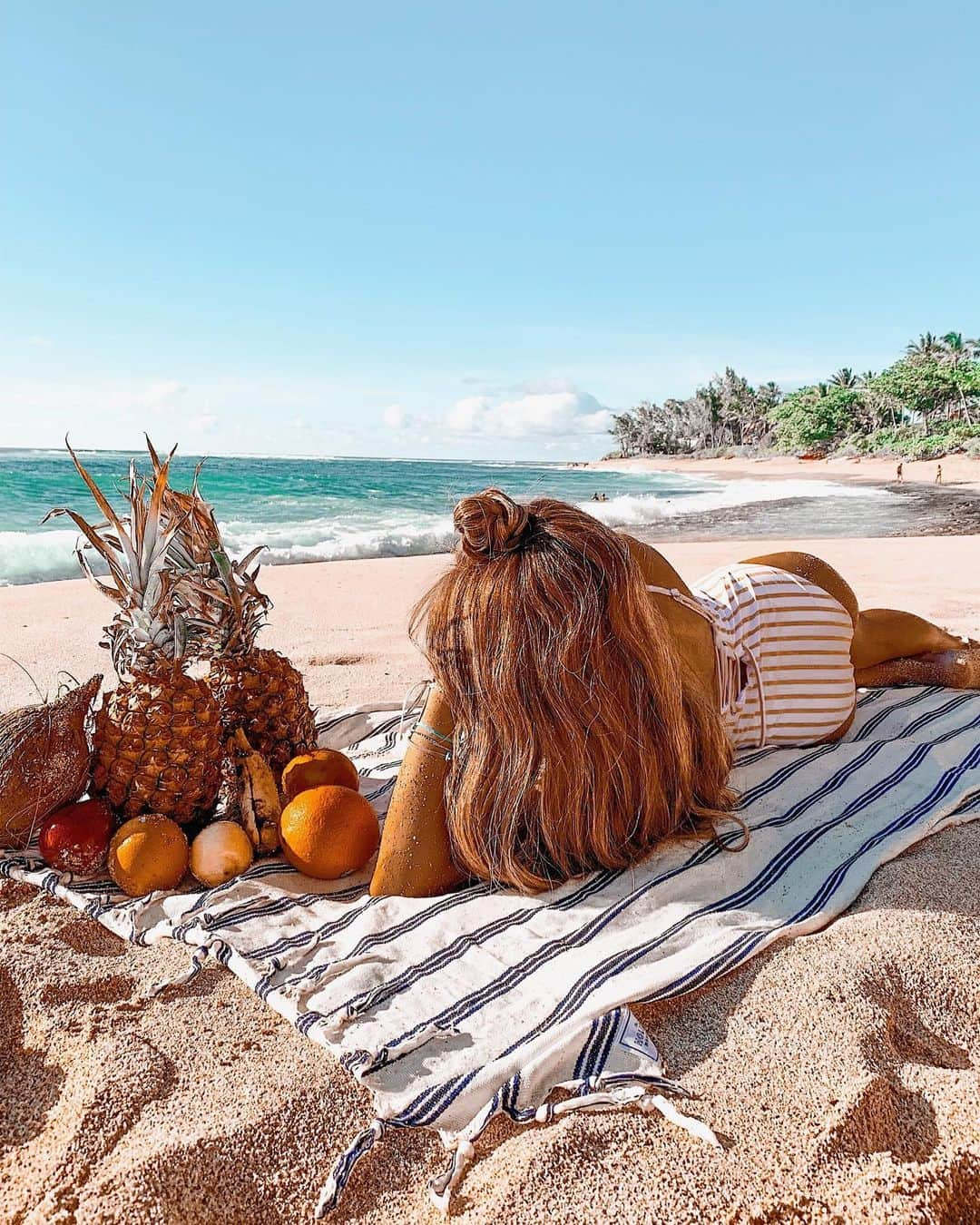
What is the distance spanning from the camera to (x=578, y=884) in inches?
89.7

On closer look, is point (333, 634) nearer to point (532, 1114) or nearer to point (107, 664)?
point (107, 664)

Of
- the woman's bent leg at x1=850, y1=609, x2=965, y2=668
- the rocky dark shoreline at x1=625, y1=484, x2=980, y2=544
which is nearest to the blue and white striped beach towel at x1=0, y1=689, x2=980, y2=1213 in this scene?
the woman's bent leg at x1=850, y1=609, x2=965, y2=668

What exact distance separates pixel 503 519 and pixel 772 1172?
1.42 metres

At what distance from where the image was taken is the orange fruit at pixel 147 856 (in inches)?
90.4

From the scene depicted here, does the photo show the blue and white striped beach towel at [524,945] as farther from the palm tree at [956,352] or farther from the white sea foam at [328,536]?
the palm tree at [956,352]

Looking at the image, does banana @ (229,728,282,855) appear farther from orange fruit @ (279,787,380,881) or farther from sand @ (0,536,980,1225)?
sand @ (0,536,980,1225)

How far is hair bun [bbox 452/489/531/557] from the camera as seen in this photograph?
2.10 metres

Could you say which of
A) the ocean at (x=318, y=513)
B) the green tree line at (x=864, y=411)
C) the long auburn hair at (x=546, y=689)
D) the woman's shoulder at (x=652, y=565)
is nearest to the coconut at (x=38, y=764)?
the long auburn hair at (x=546, y=689)

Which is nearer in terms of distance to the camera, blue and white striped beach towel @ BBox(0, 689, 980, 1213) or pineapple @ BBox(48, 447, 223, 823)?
blue and white striped beach towel @ BBox(0, 689, 980, 1213)

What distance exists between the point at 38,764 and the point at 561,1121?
1738 mm

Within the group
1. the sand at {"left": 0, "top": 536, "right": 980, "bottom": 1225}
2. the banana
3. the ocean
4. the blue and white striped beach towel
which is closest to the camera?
the sand at {"left": 0, "top": 536, "right": 980, "bottom": 1225}

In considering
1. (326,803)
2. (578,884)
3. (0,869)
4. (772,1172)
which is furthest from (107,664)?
(772,1172)

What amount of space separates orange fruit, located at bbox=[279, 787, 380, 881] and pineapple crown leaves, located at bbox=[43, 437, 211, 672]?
1.97ft

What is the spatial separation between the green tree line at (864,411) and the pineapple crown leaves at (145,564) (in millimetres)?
43825
